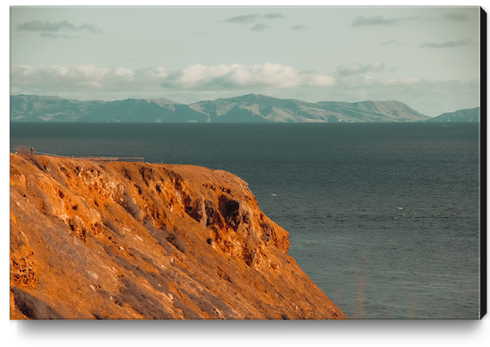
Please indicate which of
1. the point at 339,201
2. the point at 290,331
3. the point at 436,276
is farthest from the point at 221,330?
the point at 339,201

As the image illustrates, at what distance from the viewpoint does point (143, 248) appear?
3131 cm

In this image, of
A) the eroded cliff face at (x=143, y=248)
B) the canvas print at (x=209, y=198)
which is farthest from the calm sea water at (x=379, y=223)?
the eroded cliff face at (x=143, y=248)

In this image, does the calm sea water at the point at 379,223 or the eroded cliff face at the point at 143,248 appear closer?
the eroded cliff face at the point at 143,248

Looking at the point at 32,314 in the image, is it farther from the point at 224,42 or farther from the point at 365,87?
the point at 365,87

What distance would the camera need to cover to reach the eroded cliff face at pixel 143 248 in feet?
76.2

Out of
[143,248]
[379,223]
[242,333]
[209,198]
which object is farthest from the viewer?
[379,223]

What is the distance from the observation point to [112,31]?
28297 millimetres

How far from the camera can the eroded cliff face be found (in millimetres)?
23219

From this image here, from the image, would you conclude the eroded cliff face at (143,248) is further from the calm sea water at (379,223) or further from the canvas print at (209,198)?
the calm sea water at (379,223)

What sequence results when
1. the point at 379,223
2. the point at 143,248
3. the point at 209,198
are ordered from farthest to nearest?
the point at 379,223 < the point at 209,198 < the point at 143,248

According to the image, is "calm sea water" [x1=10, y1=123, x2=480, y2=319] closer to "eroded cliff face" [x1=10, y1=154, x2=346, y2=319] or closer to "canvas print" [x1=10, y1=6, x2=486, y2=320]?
"canvas print" [x1=10, y1=6, x2=486, y2=320]

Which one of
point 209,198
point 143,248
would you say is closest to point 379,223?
point 209,198

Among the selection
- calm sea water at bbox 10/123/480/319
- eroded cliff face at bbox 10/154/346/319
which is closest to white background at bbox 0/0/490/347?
eroded cliff face at bbox 10/154/346/319

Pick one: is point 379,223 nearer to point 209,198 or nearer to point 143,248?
point 209,198
